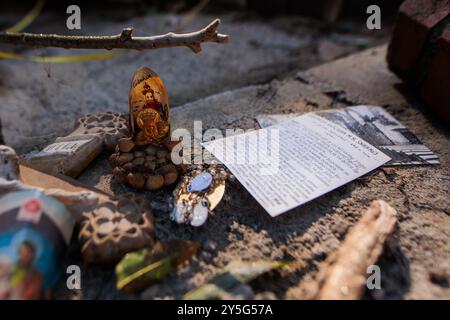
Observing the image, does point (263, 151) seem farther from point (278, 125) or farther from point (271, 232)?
point (271, 232)

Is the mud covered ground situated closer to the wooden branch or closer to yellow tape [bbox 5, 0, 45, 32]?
the wooden branch

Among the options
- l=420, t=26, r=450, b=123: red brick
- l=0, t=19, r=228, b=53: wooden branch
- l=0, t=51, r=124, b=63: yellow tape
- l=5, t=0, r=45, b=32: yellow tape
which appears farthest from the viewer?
l=5, t=0, r=45, b=32: yellow tape

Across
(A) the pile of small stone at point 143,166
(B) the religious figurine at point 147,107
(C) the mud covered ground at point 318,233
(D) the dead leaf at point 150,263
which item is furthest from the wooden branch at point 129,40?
(D) the dead leaf at point 150,263

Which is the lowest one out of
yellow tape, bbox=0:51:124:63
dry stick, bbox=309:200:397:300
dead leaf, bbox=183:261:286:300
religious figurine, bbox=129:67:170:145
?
dead leaf, bbox=183:261:286:300

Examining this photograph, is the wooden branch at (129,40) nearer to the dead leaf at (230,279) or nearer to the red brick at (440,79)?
the dead leaf at (230,279)

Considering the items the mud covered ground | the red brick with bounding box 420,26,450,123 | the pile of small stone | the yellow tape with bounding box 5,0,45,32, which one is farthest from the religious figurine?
the yellow tape with bounding box 5,0,45,32

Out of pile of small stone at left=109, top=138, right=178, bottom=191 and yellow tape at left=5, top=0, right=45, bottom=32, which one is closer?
pile of small stone at left=109, top=138, right=178, bottom=191
